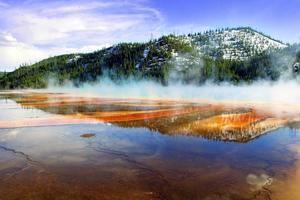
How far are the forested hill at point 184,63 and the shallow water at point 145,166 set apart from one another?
222 feet

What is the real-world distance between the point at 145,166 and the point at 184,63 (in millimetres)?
102509

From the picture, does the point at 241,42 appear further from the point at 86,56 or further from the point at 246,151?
the point at 246,151

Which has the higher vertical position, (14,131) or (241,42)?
(241,42)

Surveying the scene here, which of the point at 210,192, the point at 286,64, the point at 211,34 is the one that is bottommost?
the point at 210,192

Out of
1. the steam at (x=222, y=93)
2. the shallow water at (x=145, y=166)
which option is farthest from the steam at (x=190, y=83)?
the shallow water at (x=145, y=166)

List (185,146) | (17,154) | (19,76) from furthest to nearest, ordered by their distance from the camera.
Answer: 1. (19,76)
2. (185,146)
3. (17,154)

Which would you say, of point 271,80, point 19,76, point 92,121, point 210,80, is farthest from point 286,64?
point 19,76

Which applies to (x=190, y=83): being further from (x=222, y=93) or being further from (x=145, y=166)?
(x=145, y=166)

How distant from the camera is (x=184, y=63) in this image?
109875mm

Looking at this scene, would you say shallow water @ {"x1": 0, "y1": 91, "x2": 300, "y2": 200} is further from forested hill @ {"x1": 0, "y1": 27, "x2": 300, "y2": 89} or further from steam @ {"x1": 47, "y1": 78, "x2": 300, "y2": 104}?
forested hill @ {"x1": 0, "y1": 27, "x2": 300, "y2": 89}

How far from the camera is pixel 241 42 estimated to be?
161750 mm

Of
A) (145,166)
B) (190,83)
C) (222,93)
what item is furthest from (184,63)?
(145,166)

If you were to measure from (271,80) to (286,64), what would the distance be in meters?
7.56

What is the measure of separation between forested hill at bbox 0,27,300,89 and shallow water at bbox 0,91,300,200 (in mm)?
67739
